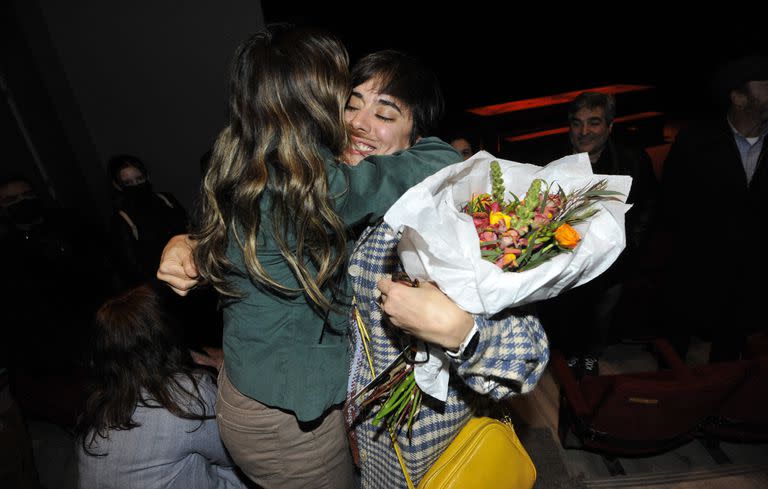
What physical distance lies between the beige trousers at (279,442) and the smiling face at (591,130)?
2.19 meters

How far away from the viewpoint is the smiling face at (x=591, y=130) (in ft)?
7.99

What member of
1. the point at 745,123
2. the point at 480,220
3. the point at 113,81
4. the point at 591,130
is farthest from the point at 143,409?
the point at 113,81

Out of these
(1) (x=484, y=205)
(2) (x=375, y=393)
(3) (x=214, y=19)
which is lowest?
(2) (x=375, y=393)

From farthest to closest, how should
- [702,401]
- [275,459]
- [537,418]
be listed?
[537,418] → [702,401] → [275,459]

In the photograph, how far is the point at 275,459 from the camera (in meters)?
1.32

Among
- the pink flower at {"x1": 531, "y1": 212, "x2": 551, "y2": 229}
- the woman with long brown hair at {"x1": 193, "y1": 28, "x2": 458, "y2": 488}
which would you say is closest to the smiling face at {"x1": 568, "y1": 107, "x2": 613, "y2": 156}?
the woman with long brown hair at {"x1": 193, "y1": 28, "x2": 458, "y2": 488}

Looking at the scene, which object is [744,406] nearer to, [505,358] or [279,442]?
[505,358]

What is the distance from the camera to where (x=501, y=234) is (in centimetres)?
90

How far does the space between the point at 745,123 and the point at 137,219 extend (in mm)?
4067

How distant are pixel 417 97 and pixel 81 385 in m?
2.22

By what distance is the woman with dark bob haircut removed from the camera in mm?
1385

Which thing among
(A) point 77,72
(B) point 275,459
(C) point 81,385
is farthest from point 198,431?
(A) point 77,72

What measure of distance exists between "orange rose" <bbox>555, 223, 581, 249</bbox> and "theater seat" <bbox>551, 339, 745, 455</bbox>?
3.39ft

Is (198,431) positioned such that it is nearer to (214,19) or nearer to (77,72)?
(214,19)
